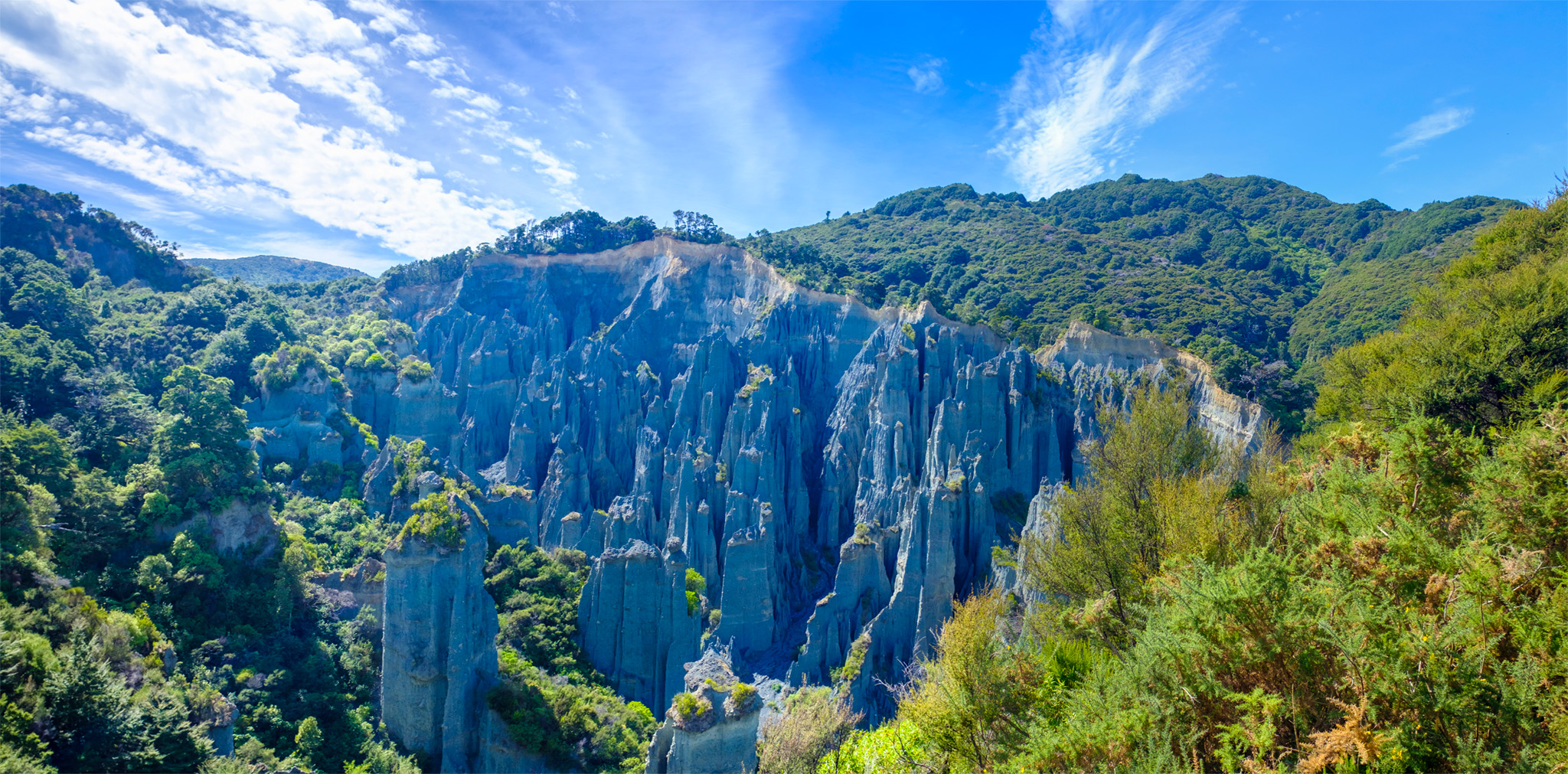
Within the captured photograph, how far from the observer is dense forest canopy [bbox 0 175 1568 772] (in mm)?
5723

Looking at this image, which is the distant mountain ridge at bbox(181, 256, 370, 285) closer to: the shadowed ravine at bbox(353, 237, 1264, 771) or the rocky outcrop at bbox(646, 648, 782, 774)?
the shadowed ravine at bbox(353, 237, 1264, 771)

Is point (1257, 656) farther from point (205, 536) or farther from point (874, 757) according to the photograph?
point (205, 536)

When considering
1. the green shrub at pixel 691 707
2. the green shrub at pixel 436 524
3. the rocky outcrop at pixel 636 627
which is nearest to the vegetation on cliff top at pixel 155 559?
the green shrub at pixel 436 524

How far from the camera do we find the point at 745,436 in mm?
40000

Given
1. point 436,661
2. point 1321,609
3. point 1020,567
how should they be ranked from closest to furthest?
1. point 1321,609
2. point 436,661
3. point 1020,567

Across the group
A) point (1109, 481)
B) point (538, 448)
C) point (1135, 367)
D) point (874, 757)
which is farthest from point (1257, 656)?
point (538, 448)

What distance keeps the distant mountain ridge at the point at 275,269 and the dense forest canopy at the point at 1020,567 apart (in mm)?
50748

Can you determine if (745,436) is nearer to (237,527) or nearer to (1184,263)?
(237,527)

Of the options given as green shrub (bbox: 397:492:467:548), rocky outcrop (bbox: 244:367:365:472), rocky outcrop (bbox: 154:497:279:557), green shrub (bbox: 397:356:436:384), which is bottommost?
rocky outcrop (bbox: 154:497:279:557)

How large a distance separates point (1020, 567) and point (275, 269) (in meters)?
→ 114

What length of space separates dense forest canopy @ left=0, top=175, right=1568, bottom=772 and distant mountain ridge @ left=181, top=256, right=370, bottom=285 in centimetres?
5075

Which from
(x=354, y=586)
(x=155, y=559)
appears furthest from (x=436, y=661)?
(x=155, y=559)

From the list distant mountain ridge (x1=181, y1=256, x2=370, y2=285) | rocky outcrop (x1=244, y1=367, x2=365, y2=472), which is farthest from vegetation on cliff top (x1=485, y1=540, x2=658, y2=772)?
distant mountain ridge (x1=181, y1=256, x2=370, y2=285)

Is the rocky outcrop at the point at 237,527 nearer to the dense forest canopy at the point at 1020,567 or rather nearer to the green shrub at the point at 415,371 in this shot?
the dense forest canopy at the point at 1020,567
